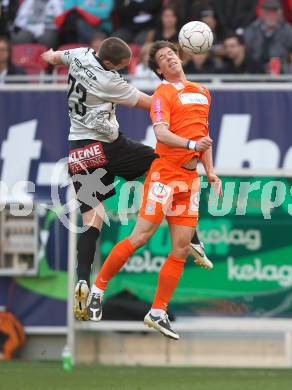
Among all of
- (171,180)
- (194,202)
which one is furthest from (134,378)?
(171,180)

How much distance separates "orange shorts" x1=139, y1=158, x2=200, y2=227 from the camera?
10.9 metres

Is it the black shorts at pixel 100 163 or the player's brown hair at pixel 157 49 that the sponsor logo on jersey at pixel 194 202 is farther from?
the player's brown hair at pixel 157 49

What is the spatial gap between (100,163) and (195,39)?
1375 millimetres

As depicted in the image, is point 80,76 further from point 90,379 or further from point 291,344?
point 291,344

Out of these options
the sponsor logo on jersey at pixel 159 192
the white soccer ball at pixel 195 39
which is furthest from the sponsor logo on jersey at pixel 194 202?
the white soccer ball at pixel 195 39

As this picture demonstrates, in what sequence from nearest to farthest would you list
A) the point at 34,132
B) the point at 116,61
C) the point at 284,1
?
1. the point at 116,61
2. the point at 34,132
3. the point at 284,1

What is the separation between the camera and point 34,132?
49.2 feet

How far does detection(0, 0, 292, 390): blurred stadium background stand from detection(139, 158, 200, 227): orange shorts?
151 cm

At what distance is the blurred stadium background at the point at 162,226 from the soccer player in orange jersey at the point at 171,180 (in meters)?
0.90

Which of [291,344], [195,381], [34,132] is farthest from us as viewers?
[34,132]

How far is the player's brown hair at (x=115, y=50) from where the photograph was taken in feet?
34.8

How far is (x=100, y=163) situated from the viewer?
36.2 feet

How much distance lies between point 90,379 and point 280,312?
2588mm

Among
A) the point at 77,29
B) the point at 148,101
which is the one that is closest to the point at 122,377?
the point at 148,101
